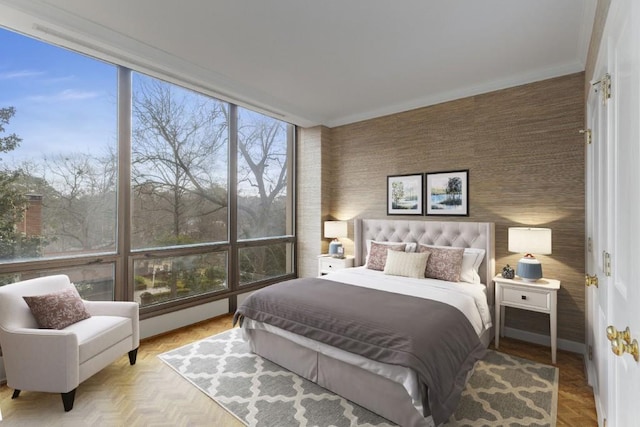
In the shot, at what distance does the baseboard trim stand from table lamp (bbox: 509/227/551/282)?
0.73m

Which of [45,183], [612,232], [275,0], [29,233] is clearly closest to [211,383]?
[29,233]

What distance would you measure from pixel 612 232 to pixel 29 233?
4241 millimetres

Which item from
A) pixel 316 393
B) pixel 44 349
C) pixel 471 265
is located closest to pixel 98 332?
pixel 44 349

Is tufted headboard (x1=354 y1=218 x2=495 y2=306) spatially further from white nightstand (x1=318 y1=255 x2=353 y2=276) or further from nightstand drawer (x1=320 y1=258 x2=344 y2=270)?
nightstand drawer (x1=320 y1=258 x2=344 y2=270)

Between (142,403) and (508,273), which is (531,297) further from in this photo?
(142,403)

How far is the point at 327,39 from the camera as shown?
2.77 m

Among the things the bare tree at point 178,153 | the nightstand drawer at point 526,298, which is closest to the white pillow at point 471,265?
the nightstand drawer at point 526,298

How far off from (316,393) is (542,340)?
2.58 metres

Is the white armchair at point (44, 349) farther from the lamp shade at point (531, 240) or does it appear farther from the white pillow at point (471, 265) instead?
the lamp shade at point (531, 240)

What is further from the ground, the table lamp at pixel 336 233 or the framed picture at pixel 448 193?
the framed picture at pixel 448 193

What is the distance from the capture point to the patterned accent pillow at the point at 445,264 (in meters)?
3.42

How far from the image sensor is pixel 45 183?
2938 mm

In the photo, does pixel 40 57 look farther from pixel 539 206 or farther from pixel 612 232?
pixel 539 206

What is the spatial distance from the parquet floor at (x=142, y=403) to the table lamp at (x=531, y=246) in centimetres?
86
